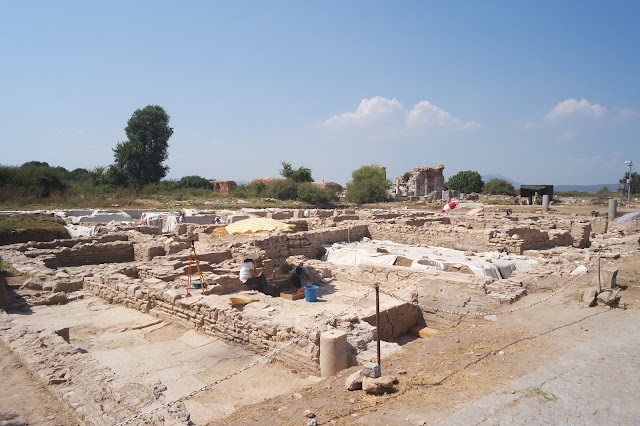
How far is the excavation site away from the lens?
461 cm

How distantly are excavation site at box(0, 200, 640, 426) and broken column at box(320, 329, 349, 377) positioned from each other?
2 cm

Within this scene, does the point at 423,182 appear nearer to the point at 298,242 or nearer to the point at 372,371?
the point at 298,242

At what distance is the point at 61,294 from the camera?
9.73 m

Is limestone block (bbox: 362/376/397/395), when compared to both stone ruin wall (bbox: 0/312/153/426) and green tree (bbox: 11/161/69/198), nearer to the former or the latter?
stone ruin wall (bbox: 0/312/153/426)

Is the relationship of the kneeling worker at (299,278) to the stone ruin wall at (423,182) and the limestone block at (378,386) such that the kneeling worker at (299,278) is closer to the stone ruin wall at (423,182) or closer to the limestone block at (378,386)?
the limestone block at (378,386)

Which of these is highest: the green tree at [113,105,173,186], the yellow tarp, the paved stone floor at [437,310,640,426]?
the green tree at [113,105,173,186]

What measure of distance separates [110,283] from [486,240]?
11471 millimetres

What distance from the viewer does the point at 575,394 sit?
14.0 feet

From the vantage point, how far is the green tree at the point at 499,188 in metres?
61.4

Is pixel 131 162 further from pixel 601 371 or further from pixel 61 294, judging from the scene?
pixel 601 371

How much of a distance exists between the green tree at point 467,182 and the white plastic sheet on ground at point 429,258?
5562 cm

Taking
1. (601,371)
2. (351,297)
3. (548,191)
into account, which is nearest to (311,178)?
(548,191)

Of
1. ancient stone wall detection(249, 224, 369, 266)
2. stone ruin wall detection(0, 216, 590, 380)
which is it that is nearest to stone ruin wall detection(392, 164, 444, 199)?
stone ruin wall detection(0, 216, 590, 380)

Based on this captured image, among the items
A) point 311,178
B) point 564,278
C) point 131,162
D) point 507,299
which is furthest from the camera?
point 311,178
